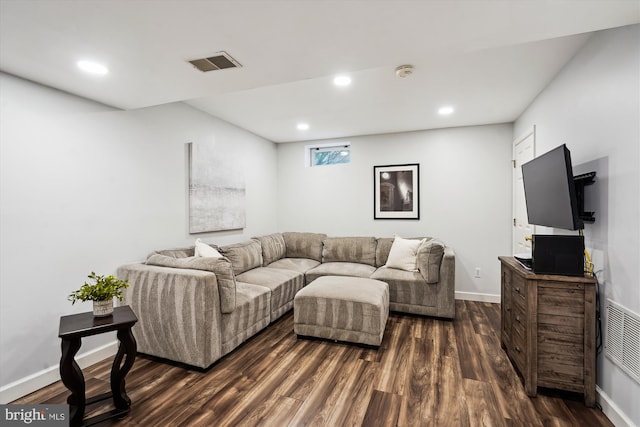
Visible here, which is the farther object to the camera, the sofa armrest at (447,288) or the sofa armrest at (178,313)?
the sofa armrest at (447,288)

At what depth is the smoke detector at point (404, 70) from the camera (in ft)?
7.78

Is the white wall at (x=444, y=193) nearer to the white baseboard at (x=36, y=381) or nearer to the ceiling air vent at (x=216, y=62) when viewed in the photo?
the ceiling air vent at (x=216, y=62)

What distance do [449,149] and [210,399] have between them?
4.14 meters

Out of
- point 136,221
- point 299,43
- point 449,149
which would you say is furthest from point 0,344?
point 449,149

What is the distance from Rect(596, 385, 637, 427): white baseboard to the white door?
170 centimetres

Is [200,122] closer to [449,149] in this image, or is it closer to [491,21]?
[491,21]

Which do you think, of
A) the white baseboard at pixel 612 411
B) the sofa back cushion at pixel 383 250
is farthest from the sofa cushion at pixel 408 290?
the white baseboard at pixel 612 411

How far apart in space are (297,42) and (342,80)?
1016mm

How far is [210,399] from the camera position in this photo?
2.02 metres

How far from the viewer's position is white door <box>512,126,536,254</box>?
10.8ft

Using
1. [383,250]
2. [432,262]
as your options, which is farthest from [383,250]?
[432,262]

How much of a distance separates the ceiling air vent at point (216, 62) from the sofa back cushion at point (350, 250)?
3076 millimetres

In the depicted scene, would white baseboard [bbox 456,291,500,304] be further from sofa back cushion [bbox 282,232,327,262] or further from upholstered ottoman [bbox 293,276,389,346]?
sofa back cushion [bbox 282,232,327,262]

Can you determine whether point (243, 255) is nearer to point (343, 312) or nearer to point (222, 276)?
point (222, 276)
